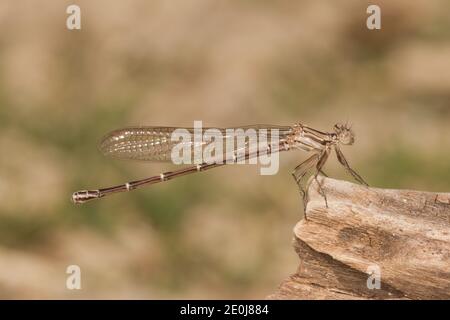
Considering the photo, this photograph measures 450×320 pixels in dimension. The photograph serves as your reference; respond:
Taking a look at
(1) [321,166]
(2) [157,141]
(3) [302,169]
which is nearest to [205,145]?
(2) [157,141]

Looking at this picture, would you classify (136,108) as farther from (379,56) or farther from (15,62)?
(379,56)

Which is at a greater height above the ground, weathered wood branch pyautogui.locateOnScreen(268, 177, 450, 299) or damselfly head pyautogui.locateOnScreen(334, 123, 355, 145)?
damselfly head pyautogui.locateOnScreen(334, 123, 355, 145)

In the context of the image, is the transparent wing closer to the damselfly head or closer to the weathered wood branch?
the damselfly head

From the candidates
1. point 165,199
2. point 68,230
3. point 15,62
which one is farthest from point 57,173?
point 15,62

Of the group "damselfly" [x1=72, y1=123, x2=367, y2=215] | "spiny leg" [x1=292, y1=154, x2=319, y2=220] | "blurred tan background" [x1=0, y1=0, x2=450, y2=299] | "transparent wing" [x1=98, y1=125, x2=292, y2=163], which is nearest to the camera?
"spiny leg" [x1=292, y1=154, x2=319, y2=220]

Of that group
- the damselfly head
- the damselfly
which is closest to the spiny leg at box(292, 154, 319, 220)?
the damselfly

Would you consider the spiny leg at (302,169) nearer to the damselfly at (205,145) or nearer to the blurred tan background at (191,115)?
the damselfly at (205,145)
